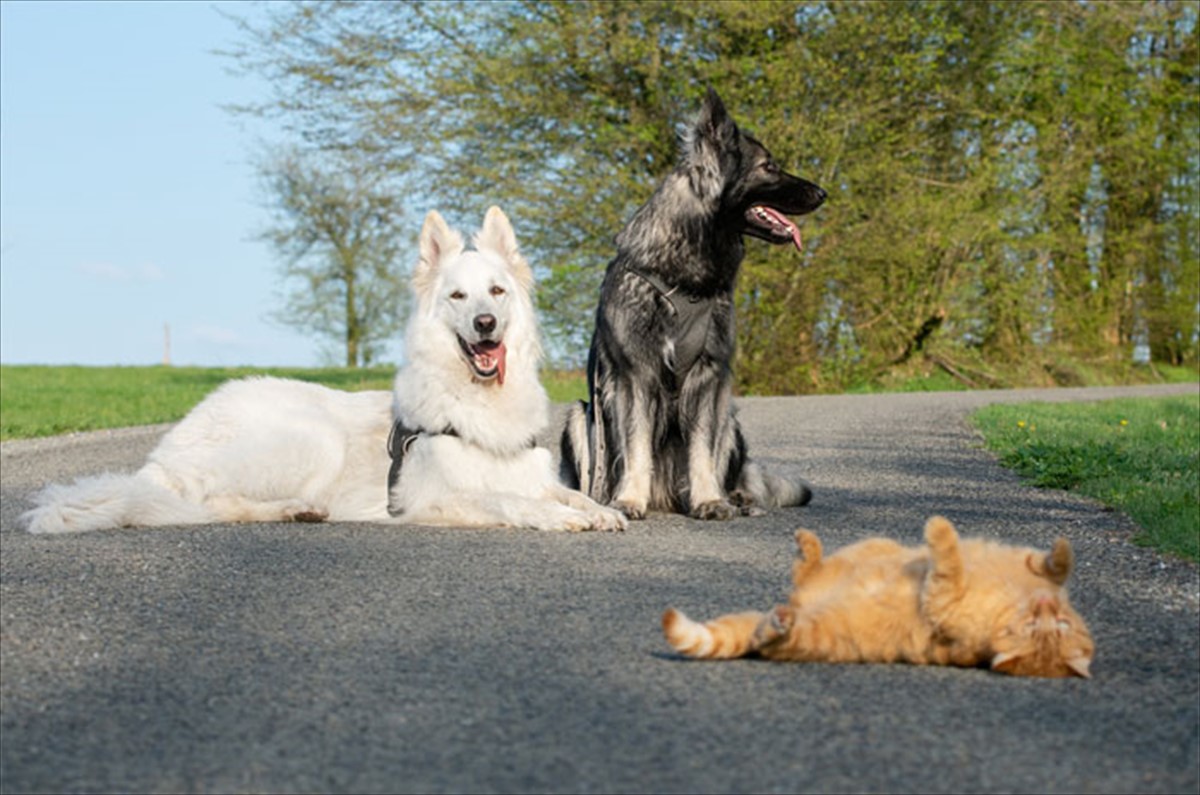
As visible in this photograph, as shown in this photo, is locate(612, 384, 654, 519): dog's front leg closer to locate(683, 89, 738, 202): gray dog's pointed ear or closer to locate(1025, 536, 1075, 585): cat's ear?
locate(683, 89, 738, 202): gray dog's pointed ear

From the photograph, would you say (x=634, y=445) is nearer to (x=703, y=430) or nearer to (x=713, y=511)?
(x=703, y=430)

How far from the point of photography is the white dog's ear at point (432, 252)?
24.2ft

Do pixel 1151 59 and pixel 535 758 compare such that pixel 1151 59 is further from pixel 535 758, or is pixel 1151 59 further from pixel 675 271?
pixel 535 758

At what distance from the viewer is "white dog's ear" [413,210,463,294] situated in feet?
24.2

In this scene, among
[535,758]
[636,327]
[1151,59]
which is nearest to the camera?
[535,758]

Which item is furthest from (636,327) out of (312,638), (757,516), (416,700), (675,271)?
(416,700)

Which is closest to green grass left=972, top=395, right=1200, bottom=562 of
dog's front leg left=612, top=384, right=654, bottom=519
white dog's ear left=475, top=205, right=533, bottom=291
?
dog's front leg left=612, top=384, right=654, bottom=519

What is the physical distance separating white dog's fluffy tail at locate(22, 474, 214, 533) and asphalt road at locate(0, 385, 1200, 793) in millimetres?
445

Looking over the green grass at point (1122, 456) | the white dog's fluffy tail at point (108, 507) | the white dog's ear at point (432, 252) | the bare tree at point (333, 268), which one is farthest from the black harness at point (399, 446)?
the bare tree at point (333, 268)

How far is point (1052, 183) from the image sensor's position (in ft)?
85.4

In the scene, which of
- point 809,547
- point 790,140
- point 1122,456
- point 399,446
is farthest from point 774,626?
point 790,140

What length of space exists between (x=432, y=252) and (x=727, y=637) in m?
4.03

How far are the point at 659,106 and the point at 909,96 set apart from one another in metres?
4.42

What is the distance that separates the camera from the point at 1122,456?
9.83 metres
